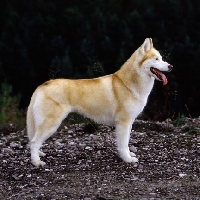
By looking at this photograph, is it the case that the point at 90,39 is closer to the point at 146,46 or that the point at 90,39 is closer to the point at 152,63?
the point at 146,46

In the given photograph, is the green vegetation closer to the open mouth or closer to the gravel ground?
the gravel ground

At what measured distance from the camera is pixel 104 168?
20.4ft

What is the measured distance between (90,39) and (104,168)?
10.3 metres

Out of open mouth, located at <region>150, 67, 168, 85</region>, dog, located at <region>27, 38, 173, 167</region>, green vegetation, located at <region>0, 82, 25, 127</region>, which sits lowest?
green vegetation, located at <region>0, 82, 25, 127</region>

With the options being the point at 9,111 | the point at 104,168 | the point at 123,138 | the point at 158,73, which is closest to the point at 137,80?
the point at 158,73

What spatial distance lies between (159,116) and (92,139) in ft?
8.38

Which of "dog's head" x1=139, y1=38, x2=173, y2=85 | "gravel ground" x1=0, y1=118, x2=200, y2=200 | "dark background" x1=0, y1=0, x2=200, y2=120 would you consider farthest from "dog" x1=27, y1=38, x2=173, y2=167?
"dark background" x1=0, y1=0, x2=200, y2=120

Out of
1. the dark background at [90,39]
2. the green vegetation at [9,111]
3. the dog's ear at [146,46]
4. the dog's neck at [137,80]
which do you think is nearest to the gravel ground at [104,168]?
the dog's neck at [137,80]

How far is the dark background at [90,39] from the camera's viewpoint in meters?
14.7

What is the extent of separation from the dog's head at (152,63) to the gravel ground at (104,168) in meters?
1.16

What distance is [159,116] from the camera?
33.2 feet

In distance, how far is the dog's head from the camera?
616 centimetres

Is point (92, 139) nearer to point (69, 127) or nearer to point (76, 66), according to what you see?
point (69, 127)

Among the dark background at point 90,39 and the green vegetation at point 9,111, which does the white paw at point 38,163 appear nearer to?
the green vegetation at point 9,111
